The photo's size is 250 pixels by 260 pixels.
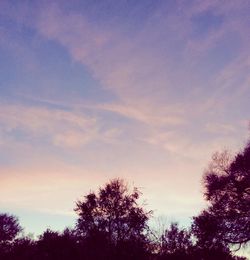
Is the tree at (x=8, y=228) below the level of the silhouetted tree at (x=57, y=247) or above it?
above

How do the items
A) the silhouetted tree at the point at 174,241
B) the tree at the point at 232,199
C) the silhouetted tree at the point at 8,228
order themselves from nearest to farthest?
the tree at the point at 232,199 → the silhouetted tree at the point at 174,241 → the silhouetted tree at the point at 8,228

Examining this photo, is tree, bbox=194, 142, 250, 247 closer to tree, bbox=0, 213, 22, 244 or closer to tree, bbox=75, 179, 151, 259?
tree, bbox=75, 179, 151, 259

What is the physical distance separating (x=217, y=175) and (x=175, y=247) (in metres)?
21.9

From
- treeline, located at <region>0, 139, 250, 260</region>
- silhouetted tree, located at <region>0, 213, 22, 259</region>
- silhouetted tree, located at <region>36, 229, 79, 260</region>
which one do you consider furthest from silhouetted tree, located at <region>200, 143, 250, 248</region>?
Answer: silhouetted tree, located at <region>0, 213, 22, 259</region>

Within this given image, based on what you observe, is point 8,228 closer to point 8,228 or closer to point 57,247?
point 8,228

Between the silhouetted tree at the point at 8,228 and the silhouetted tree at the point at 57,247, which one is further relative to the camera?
the silhouetted tree at the point at 8,228

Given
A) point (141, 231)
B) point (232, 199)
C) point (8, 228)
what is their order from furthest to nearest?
point (8, 228) < point (141, 231) < point (232, 199)

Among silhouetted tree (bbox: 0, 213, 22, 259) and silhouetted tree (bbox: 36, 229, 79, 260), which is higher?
silhouetted tree (bbox: 0, 213, 22, 259)

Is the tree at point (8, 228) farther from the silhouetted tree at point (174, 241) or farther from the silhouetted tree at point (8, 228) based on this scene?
the silhouetted tree at point (174, 241)

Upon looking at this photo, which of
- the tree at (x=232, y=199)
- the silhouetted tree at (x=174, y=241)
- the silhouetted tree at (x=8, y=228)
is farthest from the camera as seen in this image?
the silhouetted tree at (x=8, y=228)

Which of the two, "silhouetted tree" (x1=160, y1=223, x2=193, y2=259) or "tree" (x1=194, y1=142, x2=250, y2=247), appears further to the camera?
"silhouetted tree" (x1=160, y1=223, x2=193, y2=259)

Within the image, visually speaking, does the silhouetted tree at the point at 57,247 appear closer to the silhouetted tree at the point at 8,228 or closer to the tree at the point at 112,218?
the tree at the point at 112,218

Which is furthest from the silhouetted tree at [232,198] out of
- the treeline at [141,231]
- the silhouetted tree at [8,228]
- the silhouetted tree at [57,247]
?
the silhouetted tree at [8,228]

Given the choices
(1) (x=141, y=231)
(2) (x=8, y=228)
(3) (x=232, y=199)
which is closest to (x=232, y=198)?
(3) (x=232, y=199)
